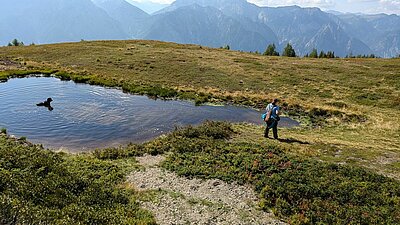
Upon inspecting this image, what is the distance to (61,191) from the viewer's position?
15.2m

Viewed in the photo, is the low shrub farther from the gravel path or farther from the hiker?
the hiker

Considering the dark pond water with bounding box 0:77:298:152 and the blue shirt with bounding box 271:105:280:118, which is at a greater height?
the blue shirt with bounding box 271:105:280:118

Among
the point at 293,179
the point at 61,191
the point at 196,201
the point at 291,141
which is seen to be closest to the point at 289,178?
the point at 293,179

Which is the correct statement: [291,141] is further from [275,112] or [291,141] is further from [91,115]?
[91,115]

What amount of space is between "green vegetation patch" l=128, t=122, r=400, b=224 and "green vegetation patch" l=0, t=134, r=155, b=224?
4.54m

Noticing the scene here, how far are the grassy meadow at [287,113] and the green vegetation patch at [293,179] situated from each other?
69 mm

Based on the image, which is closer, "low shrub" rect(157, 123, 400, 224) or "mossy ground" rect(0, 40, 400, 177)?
"low shrub" rect(157, 123, 400, 224)

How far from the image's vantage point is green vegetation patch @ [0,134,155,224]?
12188mm

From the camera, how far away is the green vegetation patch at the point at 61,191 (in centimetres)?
1219

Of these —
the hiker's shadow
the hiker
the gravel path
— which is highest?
the hiker

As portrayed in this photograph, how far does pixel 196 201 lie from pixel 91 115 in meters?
21.4

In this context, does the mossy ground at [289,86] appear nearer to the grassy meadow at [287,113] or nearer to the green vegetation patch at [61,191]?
the grassy meadow at [287,113]

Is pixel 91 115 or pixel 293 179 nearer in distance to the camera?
pixel 293 179

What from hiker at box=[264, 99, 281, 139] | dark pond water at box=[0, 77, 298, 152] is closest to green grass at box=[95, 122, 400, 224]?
hiker at box=[264, 99, 281, 139]
